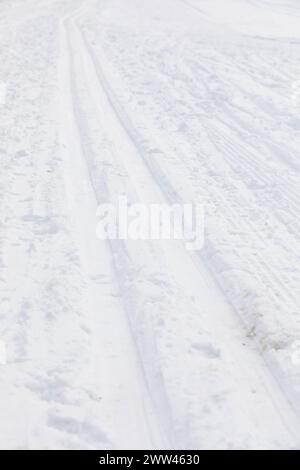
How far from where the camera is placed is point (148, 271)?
19.0 ft

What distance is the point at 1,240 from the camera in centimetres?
623

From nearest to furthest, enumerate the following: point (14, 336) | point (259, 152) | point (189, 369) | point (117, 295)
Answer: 1. point (189, 369)
2. point (14, 336)
3. point (117, 295)
4. point (259, 152)

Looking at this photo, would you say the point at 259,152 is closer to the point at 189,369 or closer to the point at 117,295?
the point at 117,295

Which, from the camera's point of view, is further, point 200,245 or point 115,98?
point 115,98

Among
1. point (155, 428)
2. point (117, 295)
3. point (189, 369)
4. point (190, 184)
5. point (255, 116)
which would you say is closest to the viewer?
point (155, 428)

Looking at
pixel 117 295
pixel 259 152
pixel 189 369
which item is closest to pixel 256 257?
pixel 117 295

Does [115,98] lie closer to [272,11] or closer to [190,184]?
[190,184]

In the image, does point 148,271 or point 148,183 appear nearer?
point 148,271

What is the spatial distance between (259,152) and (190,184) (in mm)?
2103

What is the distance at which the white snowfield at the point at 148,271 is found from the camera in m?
3.95

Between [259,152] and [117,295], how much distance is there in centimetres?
521

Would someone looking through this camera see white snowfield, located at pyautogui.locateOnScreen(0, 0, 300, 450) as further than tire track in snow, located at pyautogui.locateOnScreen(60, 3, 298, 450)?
No

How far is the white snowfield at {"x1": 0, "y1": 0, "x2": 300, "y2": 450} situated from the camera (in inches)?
156

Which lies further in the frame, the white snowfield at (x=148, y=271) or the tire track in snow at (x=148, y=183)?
the tire track in snow at (x=148, y=183)
